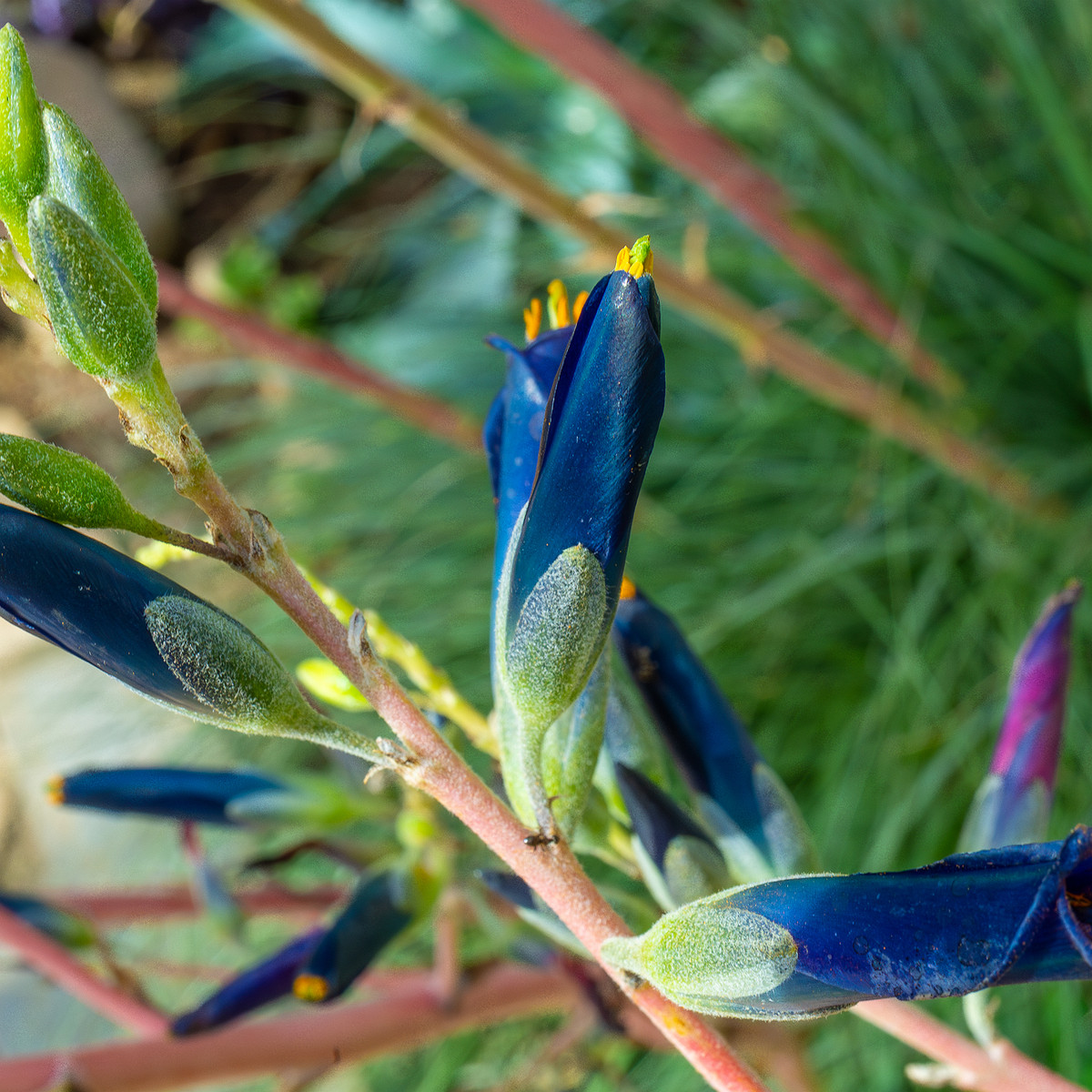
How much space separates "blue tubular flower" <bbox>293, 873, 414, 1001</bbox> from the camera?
1.09ft

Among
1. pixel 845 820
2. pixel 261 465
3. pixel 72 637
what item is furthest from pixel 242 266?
pixel 72 637

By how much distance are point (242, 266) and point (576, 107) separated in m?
0.71

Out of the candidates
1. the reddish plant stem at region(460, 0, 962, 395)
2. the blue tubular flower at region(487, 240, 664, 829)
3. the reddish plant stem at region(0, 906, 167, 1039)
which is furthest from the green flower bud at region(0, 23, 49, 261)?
the reddish plant stem at region(460, 0, 962, 395)

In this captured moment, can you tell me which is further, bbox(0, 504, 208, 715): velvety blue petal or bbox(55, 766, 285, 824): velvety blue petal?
bbox(55, 766, 285, 824): velvety blue petal

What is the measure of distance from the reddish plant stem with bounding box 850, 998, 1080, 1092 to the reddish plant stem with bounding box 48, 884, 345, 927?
0.32 meters

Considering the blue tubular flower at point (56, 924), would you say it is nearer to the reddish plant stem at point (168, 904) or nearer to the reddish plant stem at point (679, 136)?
the reddish plant stem at point (168, 904)

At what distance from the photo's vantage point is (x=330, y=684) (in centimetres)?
27

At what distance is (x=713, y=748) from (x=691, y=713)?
1 centimetres

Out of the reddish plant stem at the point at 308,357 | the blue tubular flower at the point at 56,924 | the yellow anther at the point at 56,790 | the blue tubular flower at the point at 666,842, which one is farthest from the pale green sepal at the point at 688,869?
the reddish plant stem at the point at 308,357

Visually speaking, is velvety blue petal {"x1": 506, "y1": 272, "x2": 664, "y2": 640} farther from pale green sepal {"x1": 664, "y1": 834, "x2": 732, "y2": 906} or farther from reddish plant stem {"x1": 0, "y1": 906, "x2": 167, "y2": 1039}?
reddish plant stem {"x1": 0, "y1": 906, "x2": 167, "y2": 1039}

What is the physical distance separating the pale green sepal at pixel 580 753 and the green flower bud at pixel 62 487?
107 mm

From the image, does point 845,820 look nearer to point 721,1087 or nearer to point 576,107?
point 721,1087

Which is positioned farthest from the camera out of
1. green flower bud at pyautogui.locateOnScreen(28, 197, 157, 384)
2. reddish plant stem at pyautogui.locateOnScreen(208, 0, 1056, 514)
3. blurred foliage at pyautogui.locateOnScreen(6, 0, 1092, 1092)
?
blurred foliage at pyautogui.locateOnScreen(6, 0, 1092, 1092)

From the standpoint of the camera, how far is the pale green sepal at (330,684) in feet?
0.87
